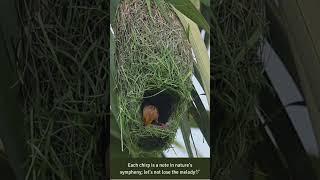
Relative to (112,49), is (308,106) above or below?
below

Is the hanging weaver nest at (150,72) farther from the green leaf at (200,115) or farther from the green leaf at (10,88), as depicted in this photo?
the green leaf at (10,88)

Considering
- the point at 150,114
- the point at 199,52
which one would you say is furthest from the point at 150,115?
the point at 199,52

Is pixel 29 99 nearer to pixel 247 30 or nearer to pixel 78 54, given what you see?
pixel 78 54

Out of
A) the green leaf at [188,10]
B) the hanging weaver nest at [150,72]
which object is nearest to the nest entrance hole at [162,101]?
the hanging weaver nest at [150,72]

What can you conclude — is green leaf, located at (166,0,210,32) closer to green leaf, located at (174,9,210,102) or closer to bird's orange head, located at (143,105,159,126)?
green leaf, located at (174,9,210,102)

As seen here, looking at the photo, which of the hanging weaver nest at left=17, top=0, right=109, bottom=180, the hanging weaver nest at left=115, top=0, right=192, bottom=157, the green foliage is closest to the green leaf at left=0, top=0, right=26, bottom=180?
the hanging weaver nest at left=17, top=0, right=109, bottom=180

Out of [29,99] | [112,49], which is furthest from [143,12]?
[29,99]
